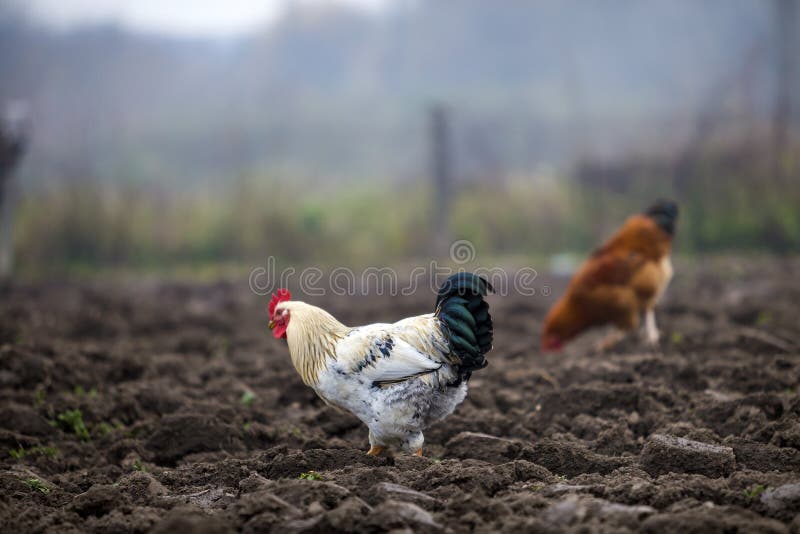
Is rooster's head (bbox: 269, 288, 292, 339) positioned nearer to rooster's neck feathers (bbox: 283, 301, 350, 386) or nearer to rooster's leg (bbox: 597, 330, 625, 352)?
rooster's neck feathers (bbox: 283, 301, 350, 386)

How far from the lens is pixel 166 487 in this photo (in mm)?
3914

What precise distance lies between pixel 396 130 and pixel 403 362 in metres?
20.1

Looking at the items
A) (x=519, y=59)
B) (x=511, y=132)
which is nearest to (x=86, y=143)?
(x=511, y=132)

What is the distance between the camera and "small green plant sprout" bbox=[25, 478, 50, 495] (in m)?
3.90

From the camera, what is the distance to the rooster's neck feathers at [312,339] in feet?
14.5

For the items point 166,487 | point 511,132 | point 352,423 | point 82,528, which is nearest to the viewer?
point 82,528

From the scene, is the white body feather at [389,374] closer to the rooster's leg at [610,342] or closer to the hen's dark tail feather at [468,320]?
the hen's dark tail feather at [468,320]

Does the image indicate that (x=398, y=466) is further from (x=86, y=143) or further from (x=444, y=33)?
(x=444, y=33)

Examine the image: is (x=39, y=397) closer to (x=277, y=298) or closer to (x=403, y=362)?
(x=277, y=298)

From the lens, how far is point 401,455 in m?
4.31

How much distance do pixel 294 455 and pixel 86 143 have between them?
1758 centimetres

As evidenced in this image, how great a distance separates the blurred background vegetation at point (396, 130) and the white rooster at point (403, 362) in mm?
10766

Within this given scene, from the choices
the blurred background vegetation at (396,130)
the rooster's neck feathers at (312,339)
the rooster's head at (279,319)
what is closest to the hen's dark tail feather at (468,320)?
the rooster's neck feathers at (312,339)

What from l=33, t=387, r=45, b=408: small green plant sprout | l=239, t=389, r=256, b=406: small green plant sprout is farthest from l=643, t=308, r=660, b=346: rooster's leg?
l=33, t=387, r=45, b=408: small green plant sprout
